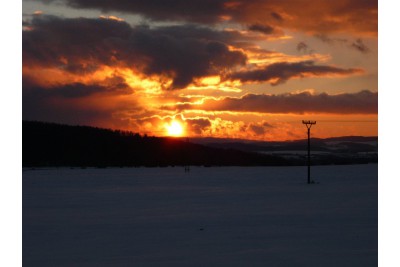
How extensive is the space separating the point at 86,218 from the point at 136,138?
122393 millimetres

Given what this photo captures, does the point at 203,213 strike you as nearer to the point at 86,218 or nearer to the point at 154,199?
the point at 86,218

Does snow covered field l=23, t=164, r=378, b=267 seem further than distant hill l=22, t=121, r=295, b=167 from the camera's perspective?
No

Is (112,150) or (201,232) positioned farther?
(112,150)

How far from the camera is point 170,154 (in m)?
134

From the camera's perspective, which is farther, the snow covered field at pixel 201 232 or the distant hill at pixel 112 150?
the distant hill at pixel 112 150

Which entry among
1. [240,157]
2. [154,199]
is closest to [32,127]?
[240,157]

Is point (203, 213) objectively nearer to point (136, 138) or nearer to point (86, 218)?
point (86, 218)

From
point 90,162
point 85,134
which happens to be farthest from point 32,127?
point 90,162

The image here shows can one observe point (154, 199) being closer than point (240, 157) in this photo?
Yes

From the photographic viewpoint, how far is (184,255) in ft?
44.9

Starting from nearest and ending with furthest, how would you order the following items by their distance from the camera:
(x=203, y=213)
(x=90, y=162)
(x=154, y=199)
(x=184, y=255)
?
(x=184, y=255) → (x=203, y=213) → (x=154, y=199) → (x=90, y=162)
